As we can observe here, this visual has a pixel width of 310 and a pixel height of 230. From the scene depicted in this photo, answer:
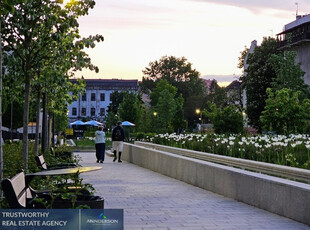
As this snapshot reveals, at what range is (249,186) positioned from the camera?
11734 millimetres

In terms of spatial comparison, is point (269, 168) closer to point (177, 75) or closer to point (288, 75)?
point (288, 75)

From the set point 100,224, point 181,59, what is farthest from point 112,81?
point 100,224

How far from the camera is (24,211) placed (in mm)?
5098

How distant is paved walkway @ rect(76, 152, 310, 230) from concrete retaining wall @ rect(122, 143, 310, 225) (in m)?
0.15

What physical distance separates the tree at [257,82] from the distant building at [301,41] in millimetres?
3702

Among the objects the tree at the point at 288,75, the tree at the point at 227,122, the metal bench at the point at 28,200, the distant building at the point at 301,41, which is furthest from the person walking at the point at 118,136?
the distant building at the point at 301,41

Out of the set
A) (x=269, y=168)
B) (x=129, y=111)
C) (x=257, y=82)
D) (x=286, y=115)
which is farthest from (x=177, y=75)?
(x=269, y=168)

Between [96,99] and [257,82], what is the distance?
238ft

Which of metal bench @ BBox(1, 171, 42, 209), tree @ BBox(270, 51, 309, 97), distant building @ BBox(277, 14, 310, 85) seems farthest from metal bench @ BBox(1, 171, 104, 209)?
distant building @ BBox(277, 14, 310, 85)

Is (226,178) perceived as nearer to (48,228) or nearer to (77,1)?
(77,1)

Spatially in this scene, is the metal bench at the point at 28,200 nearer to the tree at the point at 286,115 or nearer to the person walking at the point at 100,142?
the person walking at the point at 100,142

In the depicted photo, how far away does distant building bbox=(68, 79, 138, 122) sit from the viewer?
14100cm

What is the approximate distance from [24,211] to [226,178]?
8.47 metres

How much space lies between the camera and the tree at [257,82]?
71625 mm
